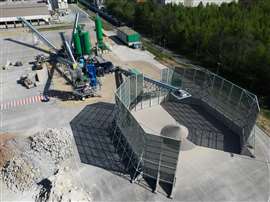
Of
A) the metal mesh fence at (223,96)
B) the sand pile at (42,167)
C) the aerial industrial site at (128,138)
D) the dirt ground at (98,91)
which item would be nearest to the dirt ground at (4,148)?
the sand pile at (42,167)

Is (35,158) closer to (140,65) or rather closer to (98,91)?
(98,91)

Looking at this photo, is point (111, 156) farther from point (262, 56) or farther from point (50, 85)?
point (262, 56)

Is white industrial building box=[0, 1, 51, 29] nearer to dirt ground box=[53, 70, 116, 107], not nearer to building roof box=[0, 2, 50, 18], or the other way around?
building roof box=[0, 2, 50, 18]

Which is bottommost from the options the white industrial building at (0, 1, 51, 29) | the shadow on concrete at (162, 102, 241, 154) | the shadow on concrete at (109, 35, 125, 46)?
the shadow on concrete at (162, 102, 241, 154)

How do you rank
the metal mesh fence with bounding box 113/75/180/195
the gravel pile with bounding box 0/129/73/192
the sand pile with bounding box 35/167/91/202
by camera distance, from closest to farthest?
1. the sand pile with bounding box 35/167/91/202
2. the metal mesh fence with bounding box 113/75/180/195
3. the gravel pile with bounding box 0/129/73/192

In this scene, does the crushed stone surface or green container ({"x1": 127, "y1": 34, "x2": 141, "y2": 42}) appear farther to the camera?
green container ({"x1": 127, "y1": 34, "x2": 141, "y2": 42})

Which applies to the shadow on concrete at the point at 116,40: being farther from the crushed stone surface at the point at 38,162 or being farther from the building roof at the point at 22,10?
the crushed stone surface at the point at 38,162

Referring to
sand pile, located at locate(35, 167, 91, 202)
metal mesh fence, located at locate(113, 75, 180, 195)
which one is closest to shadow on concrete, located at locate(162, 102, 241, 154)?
metal mesh fence, located at locate(113, 75, 180, 195)
